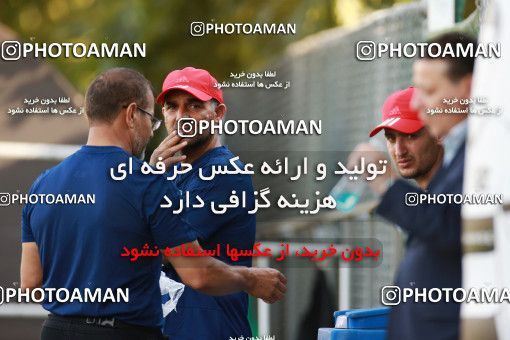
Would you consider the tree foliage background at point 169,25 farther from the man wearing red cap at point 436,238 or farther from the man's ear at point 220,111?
the man wearing red cap at point 436,238

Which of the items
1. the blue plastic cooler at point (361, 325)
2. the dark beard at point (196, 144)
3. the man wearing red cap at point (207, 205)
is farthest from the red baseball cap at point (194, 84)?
the blue plastic cooler at point (361, 325)

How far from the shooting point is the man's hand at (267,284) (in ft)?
14.6

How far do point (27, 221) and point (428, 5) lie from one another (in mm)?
1724

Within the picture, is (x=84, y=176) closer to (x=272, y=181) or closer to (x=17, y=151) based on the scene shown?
(x=272, y=181)

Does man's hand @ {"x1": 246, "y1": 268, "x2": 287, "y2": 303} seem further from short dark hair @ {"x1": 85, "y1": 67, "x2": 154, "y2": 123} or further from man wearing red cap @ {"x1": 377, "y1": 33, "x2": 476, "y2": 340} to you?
man wearing red cap @ {"x1": 377, "y1": 33, "x2": 476, "y2": 340}

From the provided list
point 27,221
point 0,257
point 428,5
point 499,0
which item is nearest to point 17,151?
point 0,257

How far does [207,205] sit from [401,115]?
0.85 meters

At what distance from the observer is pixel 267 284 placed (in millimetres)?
4465

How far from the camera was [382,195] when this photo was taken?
11.7ft

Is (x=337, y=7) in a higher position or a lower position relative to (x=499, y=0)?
higher

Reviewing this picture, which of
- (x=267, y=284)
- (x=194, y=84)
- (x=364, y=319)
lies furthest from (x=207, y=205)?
(x=364, y=319)

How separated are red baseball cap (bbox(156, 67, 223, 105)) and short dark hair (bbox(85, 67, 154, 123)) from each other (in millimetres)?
404

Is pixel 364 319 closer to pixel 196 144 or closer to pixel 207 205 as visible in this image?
pixel 207 205

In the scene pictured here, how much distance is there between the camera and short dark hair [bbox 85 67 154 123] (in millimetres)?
4227
